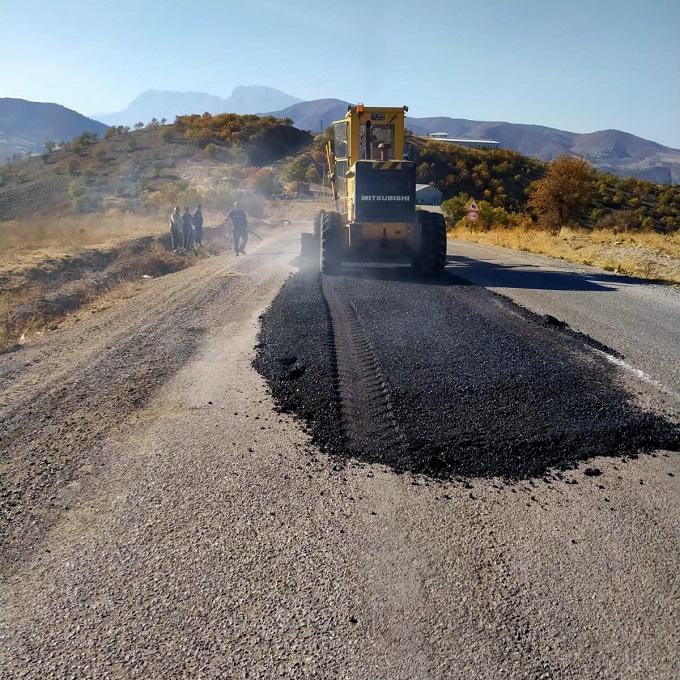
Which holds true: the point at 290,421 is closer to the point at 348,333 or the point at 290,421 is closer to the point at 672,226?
the point at 348,333

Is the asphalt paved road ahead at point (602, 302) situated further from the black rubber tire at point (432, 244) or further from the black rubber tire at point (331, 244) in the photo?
the black rubber tire at point (331, 244)

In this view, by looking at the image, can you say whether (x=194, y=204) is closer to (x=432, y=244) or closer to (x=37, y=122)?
(x=432, y=244)

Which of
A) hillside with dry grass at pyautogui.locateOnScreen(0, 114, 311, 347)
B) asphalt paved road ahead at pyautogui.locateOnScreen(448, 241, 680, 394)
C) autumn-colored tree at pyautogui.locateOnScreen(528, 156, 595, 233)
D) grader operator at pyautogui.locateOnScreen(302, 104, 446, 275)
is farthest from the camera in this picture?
autumn-colored tree at pyautogui.locateOnScreen(528, 156, 595, 233)

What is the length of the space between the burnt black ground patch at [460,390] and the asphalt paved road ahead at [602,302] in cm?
57

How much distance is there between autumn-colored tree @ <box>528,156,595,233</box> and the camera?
31734 mm

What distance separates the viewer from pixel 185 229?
72.4 ft

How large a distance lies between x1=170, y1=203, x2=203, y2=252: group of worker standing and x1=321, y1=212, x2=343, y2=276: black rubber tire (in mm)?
9676

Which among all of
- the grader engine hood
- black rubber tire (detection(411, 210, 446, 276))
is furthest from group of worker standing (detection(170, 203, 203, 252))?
black rubber tire (detection(411, 210, 446, 276))

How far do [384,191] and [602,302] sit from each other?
5.14 metres

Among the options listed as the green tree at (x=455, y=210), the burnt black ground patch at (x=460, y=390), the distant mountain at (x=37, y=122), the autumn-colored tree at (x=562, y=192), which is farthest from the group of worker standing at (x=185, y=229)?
the distant mountain at (x=37, y=122)

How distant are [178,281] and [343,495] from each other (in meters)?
11.4

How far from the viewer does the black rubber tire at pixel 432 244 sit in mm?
13328

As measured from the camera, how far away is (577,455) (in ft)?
14.8

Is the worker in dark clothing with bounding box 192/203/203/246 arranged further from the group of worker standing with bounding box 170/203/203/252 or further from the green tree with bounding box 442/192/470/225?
the green tree with bounding box 442/192/470/225
